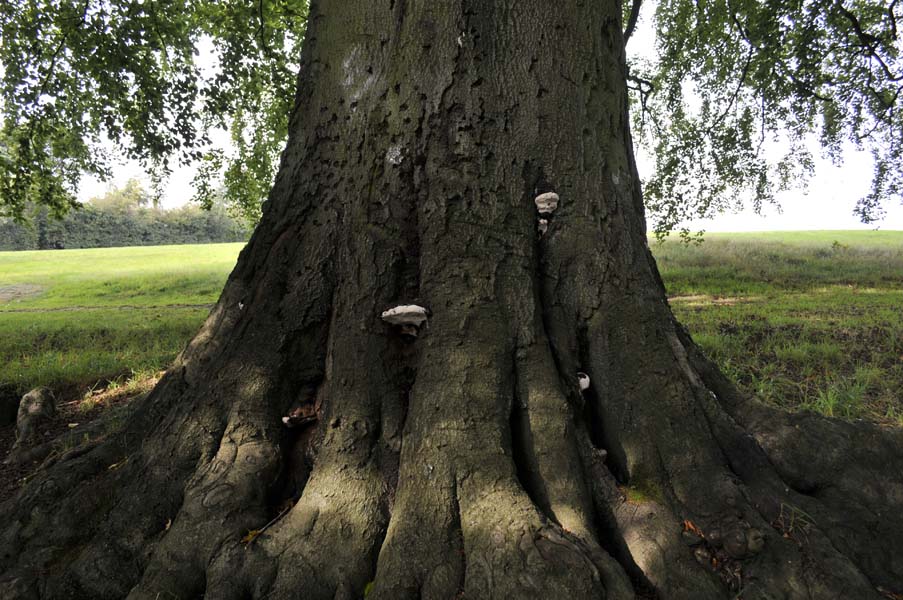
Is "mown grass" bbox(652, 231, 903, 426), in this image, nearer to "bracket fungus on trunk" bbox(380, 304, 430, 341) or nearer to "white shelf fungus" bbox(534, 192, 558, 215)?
"white shelf fungus" bbox(534, 192, 558, 215)

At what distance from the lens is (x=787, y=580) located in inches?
73.2

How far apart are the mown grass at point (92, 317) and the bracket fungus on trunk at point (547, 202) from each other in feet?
18.9

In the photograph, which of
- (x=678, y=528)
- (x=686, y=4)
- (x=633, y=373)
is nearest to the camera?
(x=678, y=528)

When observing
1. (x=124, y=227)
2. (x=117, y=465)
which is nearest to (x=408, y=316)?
(x=117, y=465)

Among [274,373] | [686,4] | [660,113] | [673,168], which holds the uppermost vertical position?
[686,4]

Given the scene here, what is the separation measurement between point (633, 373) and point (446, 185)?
1.39 m

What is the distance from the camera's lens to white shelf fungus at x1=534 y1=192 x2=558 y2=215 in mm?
2664

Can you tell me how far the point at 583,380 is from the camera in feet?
8.24

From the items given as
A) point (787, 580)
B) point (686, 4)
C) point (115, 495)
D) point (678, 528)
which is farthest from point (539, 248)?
point (686, 4)

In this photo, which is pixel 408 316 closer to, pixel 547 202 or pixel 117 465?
pixel 547 202

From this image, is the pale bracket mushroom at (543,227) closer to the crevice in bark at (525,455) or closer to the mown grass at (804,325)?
the crevice in bark at (525,455)

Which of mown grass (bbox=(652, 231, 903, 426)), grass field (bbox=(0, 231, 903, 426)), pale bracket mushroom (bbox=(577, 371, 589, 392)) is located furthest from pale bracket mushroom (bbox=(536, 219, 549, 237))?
grass field (bbox=(0, 231, 903, 426))

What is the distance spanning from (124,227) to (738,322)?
205ft

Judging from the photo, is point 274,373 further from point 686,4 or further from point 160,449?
point 686,4
